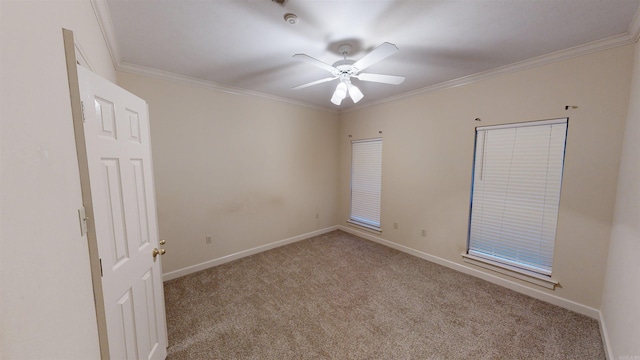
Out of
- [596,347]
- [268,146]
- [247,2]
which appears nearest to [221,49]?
[247,2]

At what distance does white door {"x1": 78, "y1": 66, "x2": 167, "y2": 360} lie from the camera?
1079 millimetres

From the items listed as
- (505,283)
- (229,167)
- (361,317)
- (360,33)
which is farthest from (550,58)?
(229,167)

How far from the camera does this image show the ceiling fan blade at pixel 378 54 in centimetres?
159

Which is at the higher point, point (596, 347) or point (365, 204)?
point (365, 204)

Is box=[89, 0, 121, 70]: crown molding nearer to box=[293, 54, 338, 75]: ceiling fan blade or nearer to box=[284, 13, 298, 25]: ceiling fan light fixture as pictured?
box=[284, 13, 298, 25]: ceiling fan light fixture

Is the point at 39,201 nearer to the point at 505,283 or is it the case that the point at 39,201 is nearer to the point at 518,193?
the point at 518,193

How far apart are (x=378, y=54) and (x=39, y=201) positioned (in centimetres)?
196

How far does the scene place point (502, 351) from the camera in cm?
177

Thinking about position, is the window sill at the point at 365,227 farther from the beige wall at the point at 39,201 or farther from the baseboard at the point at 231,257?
the beige wall at the point at 39,201

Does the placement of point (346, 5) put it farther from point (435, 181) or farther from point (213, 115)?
point (435, 181)

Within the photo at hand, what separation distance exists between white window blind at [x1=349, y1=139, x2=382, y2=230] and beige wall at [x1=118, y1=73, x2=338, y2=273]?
0.61 metres

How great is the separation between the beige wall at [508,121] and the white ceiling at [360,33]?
227mm

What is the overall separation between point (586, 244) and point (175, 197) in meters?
4.44

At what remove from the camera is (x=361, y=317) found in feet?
7.04
